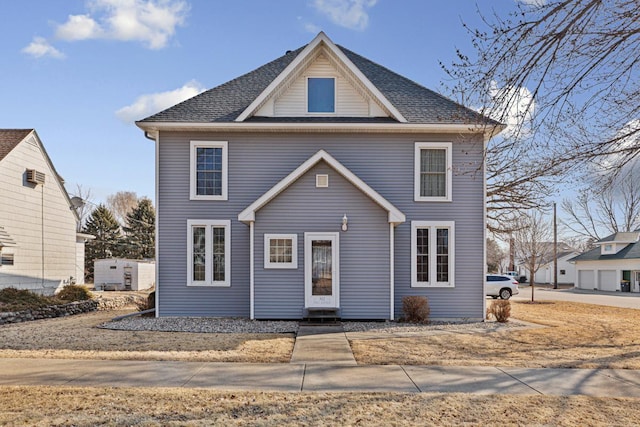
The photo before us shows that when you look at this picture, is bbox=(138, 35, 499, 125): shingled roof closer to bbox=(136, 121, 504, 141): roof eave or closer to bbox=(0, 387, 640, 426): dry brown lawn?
bbox=(136, 121, 504, 141): roof eave

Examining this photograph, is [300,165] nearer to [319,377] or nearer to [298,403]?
[319,377]

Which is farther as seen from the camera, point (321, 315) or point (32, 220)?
point (32, 220)

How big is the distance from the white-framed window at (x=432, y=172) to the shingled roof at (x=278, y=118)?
811mm

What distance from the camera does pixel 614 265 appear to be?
130 ft

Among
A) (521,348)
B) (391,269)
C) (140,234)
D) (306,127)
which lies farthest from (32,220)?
(140,234)

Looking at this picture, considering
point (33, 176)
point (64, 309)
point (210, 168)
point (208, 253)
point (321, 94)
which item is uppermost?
point (321, 94)

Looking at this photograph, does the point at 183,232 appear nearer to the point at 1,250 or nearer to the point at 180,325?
the point at 180,325

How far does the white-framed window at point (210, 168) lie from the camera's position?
14500 mm

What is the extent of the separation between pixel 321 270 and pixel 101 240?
3753cm

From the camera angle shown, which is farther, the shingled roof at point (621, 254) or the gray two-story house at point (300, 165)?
the shingled roof at point (621, 254)

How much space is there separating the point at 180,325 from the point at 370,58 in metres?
11.6

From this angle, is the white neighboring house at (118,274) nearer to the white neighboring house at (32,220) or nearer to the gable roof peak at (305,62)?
the white neighboring house at (32,220)

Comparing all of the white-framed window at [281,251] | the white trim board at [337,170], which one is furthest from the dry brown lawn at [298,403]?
the white trim board at [337,170]

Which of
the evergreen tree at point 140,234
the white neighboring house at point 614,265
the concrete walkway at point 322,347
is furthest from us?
the evergreen tree at point 140,234
